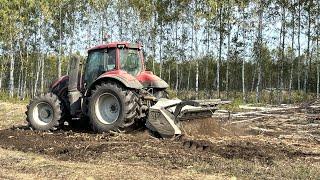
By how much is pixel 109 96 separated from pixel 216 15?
23482 mm

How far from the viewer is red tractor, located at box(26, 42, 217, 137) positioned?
10.0 m

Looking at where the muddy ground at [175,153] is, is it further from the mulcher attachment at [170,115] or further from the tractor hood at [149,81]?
the tractor hood at [149,81]

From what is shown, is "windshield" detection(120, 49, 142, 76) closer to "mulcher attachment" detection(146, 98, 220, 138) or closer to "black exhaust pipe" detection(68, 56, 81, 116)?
"black exhaust pipe" detection(68, 56, 81, 116)

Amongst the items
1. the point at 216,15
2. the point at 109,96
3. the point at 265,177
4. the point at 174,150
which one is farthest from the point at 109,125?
the point at 216,15

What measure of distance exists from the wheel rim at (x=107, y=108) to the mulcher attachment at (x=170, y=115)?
109cm

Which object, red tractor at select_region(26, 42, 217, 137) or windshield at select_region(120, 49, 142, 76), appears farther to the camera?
windshield at select_region(120, 49, 142, 76)

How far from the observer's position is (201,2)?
33906 millimetres

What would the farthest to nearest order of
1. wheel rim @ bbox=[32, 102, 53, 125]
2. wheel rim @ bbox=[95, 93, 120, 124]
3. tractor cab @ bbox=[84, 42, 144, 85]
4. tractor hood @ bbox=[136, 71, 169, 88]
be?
wheel rim @ bbox=[32, 102, 53, 125]
tractor hood @ bbox=[136, 71, 169, 88]
tractor cab @ bbox=[84, 42, 144, 85]
wheel rim @ bbox=[95, 93, 120, 124]

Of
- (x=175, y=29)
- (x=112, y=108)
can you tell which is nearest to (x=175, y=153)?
(x=112, y=108)

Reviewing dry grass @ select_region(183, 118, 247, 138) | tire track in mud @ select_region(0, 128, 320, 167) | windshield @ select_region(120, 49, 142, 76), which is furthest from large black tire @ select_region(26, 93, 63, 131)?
dry grass @ select_region(183, 118, 247, 138)

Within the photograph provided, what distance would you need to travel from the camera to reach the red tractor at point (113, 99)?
32.9ft

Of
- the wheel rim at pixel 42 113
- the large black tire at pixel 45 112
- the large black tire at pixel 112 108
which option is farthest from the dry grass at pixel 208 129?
the wheel rim at pixel 42 113

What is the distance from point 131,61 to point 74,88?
160cm

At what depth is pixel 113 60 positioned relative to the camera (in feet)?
36.4
